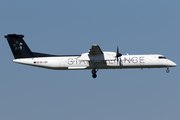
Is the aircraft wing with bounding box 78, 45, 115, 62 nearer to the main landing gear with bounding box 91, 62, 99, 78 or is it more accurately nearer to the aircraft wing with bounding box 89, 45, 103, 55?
the aircraft wing with bounding box 89, 45, 103, 55

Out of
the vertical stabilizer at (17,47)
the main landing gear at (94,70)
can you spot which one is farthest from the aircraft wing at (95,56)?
the vertical stabilizer at (17,47)

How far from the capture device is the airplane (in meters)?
35.3

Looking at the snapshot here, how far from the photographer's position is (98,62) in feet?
117

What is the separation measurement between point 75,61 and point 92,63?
6.36ft

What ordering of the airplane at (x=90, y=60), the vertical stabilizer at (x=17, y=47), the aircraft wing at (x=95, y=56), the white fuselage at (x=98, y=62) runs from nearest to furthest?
the aircraft wing at (x=95, y=56) → the airplane at (x=90, y=60) → the white fuselage at (x=98, y=62) → the vertical stabilizer at (x=17, y=47)

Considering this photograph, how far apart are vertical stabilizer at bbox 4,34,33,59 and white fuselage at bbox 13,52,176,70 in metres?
0.64

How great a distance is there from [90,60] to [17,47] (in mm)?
8721

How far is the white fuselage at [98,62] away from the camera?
35.8 metres

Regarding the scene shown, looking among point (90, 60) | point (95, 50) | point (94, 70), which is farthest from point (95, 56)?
point (94, 70)

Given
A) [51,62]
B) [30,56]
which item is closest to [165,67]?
[51,62]

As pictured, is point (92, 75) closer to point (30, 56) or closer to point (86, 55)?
point (86, 55)

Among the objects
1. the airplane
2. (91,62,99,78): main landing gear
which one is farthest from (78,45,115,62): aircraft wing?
(91,62,99,78): main landing gear

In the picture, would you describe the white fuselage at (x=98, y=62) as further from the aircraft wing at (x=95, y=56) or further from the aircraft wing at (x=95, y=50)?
the aircraft wing at (x=95, y=50)

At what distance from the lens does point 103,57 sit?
35.2m
